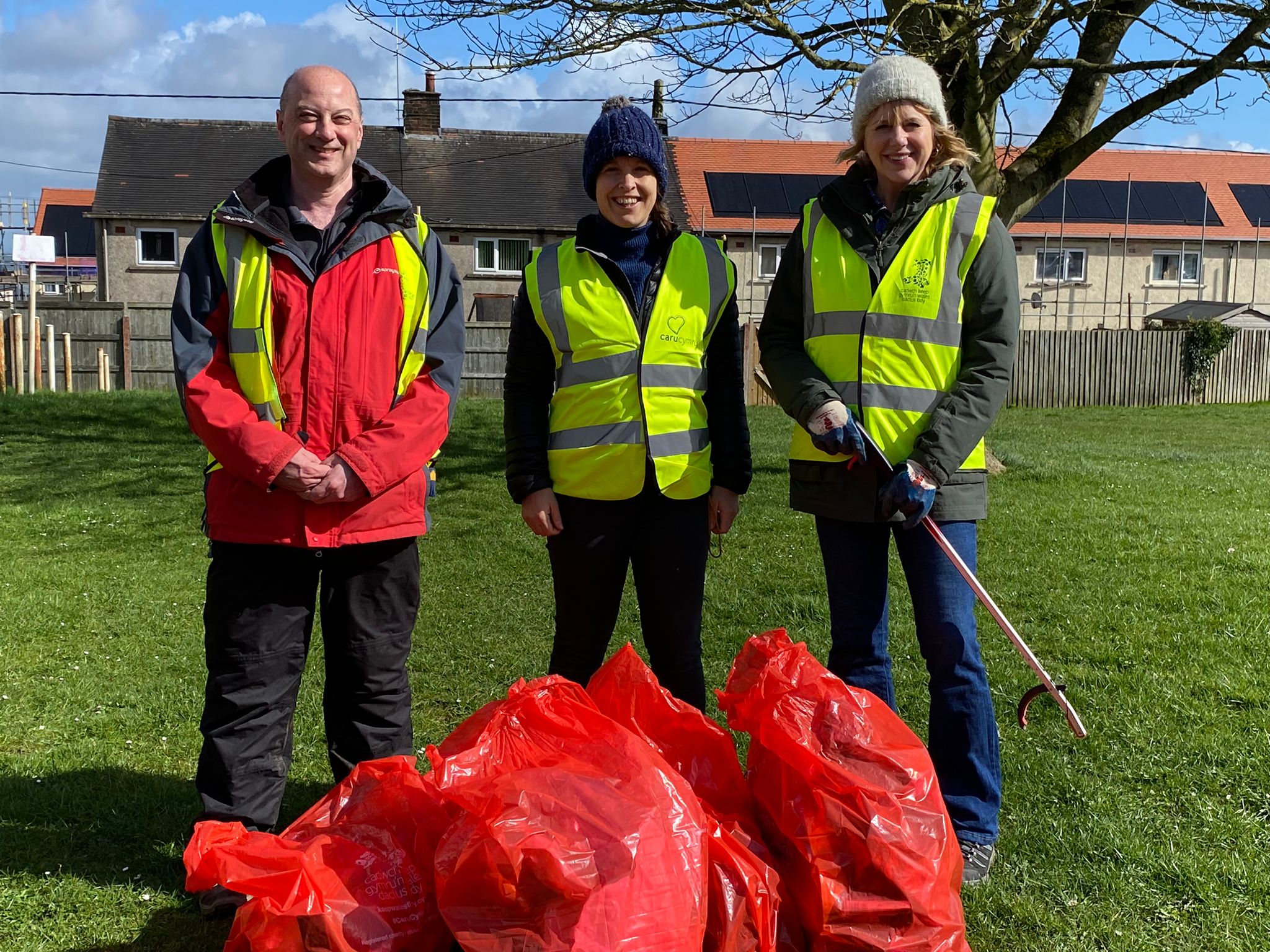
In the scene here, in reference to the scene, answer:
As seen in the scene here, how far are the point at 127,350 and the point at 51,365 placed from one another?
1.45 m

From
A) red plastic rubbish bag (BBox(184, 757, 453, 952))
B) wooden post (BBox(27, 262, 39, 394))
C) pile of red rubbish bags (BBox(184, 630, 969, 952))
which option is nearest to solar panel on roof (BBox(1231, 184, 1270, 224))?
wooden post (BBox(27, 262, 39, 394))

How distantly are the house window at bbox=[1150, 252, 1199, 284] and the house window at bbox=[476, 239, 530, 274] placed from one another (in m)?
19.8

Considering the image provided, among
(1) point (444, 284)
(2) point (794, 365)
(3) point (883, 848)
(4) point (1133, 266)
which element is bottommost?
(3) point (883, 848)

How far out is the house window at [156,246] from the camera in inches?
1085

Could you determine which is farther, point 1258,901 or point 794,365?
point 794,365

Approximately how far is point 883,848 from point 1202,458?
11323 mm

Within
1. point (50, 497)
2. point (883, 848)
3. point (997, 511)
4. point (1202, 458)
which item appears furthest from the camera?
point (1202, 458)

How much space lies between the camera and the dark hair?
301 centimetres

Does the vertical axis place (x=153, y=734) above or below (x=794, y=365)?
below

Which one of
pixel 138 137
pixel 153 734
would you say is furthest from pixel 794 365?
pixel 138 137

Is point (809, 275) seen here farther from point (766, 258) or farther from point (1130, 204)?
point (1130, 204)

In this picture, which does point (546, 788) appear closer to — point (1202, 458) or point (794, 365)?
point (794, 365)

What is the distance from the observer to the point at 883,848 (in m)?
2.17

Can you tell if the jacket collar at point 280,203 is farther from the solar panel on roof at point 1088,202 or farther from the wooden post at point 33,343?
the solar panel on roof at point 1088,202
